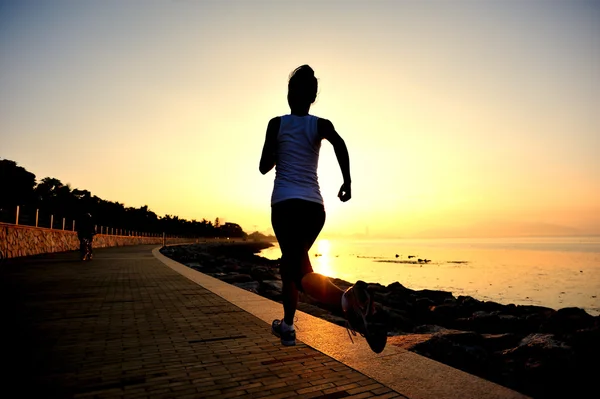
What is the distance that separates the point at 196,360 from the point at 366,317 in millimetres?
1464

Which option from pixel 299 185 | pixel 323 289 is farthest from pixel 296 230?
pixel 323 289

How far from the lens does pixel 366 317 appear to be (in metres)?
2.45

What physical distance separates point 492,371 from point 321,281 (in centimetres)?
202

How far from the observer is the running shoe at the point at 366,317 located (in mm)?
2404

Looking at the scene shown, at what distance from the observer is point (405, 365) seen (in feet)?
9.32

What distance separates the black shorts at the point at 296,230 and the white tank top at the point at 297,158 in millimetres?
→ 81

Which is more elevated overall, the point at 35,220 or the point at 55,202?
the point at 55,202

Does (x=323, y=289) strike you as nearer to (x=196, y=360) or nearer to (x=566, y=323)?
(x=196, y=360)

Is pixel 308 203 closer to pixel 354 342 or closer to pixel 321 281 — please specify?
pixel 321 281

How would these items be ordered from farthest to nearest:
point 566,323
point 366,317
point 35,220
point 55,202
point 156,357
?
1. point 55,202
2. point 35,220
3. point 566,323
4. point 156,357
5. point 366,317

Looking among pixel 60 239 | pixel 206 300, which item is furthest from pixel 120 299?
pixel 60 239

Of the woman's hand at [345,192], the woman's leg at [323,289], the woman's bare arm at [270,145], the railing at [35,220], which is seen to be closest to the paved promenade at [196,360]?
the woman's leg at [323,289]

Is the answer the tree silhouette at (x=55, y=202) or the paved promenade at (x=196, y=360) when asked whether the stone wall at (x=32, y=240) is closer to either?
the tree silhouette at (x=55, y=202)

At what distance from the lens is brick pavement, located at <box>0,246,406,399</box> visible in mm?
2422
